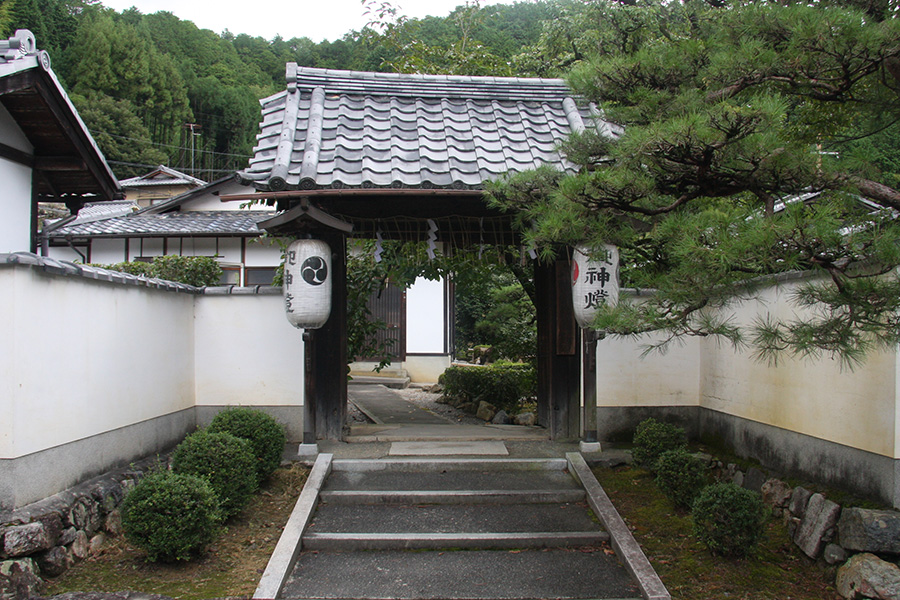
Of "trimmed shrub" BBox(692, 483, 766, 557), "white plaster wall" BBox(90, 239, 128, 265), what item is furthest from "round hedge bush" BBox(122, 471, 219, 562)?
"white plaster wall" BBox(90, 239, 128, 265)

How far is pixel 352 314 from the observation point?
35.4 feet

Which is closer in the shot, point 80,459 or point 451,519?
point 80,459

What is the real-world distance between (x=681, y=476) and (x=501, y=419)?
5826mm

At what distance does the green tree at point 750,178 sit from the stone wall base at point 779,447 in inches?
71.1

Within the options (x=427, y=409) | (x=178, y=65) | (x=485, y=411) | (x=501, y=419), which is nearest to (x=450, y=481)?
(x=501, y=419)

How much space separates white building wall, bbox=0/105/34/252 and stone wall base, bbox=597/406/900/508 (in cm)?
813

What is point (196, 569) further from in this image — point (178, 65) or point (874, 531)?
point (178, 65)

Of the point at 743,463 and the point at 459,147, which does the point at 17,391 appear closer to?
the point at 459,147

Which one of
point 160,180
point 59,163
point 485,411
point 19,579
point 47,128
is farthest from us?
point 160,180

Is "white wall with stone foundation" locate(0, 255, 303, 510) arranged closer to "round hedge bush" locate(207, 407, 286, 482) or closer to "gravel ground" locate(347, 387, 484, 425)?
"round hedge bush" locate(207, 407, 286, 482)

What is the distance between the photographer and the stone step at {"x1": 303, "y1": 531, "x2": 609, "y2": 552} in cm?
589

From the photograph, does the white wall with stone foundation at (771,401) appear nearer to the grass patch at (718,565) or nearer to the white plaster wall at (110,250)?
the grass patch at (718,565)

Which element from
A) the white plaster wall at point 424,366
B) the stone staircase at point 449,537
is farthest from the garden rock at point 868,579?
the white plaster wall at point 424,366

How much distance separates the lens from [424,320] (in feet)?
66.4
